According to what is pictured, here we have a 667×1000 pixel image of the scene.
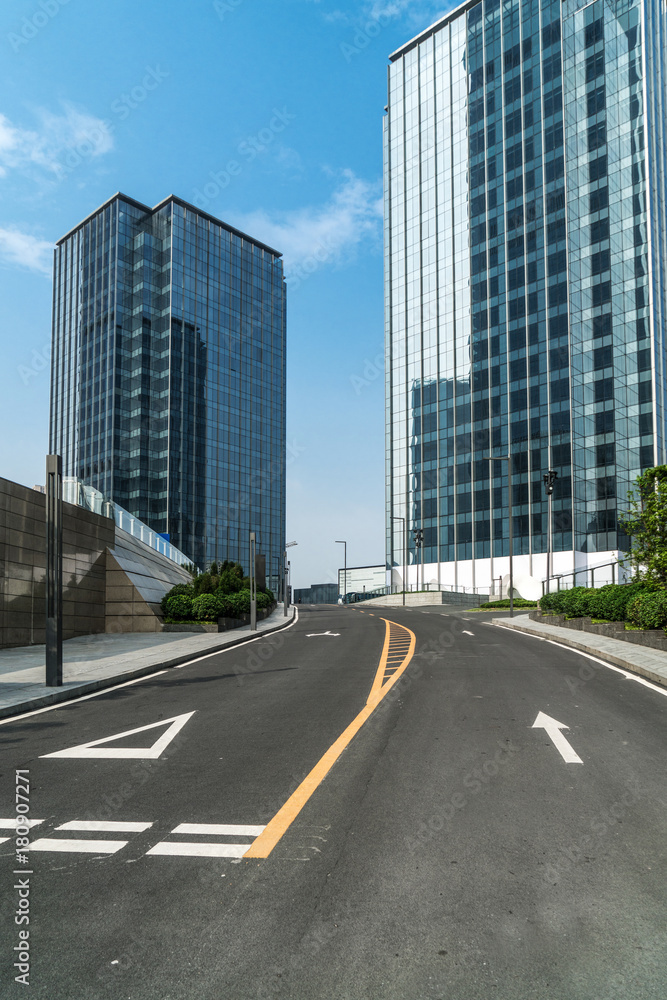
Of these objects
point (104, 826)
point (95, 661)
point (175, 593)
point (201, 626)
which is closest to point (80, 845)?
point (104, 826)

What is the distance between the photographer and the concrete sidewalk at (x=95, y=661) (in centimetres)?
1228

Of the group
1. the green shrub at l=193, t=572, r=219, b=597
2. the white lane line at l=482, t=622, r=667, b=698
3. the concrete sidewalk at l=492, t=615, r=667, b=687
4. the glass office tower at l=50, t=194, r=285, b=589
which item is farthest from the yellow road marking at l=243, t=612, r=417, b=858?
the glass office tower at l=50, t=194, r=285, b=589

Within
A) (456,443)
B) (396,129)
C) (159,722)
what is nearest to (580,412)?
(456,443)

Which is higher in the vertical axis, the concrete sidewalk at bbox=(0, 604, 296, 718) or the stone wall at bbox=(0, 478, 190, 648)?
the stone wall at bbox=(0, 478, 190, 648)

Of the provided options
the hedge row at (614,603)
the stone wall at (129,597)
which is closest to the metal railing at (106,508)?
the stone wall at (129,597)

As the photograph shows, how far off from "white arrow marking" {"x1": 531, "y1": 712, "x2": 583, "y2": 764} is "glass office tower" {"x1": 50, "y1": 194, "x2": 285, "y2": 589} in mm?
101937

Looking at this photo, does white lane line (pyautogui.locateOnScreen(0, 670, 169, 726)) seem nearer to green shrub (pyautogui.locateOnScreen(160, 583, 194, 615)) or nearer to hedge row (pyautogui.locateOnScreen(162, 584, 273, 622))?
hedge row (pyautogui.locateOnScreen(162, 584, 273, 622))

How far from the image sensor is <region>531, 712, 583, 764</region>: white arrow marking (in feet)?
24.2

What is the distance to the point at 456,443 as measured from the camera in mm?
86688

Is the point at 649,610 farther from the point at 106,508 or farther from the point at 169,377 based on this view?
the point at 169,377

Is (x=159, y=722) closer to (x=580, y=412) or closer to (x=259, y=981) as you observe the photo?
(x=259, y=981)

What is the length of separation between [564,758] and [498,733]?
4.05 ft

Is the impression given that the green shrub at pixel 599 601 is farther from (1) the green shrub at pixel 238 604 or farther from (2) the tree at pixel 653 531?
(1) the green shrub at pixel 238 604

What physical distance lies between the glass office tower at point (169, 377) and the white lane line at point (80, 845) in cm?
10496
